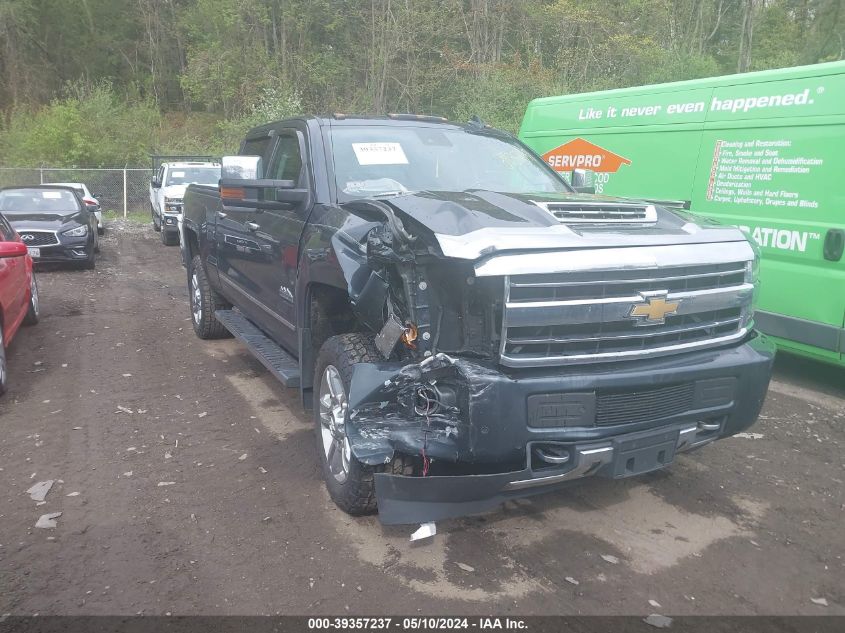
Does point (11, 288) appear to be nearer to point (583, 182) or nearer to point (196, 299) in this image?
point (196, 299)

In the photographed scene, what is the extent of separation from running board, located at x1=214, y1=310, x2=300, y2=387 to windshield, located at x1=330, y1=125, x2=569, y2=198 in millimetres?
1190

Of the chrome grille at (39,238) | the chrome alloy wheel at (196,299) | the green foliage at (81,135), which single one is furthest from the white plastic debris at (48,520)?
the green foliage at (81,135)

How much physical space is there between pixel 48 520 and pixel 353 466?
1.67 m

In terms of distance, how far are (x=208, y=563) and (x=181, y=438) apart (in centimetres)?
173

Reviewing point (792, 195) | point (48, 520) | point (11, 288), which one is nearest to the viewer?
point (48, 520)

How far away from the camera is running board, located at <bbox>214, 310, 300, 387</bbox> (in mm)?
4599

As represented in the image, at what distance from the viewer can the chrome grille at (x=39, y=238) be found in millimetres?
12352

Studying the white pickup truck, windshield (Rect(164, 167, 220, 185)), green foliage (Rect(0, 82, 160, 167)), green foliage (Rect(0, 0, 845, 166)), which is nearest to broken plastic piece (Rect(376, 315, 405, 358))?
the white pickup truck

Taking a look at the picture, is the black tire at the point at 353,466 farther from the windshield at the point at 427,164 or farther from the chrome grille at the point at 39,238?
the chrome grille at the point at 39,238

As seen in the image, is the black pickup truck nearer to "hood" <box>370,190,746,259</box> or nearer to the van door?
"hood" <box>370,190,746,259</box>

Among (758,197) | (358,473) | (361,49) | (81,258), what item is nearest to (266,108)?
(361,49)

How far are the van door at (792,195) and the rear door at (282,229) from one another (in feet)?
13.1

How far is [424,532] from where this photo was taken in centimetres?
354

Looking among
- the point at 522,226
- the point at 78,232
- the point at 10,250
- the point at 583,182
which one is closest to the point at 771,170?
the point at 583,182
